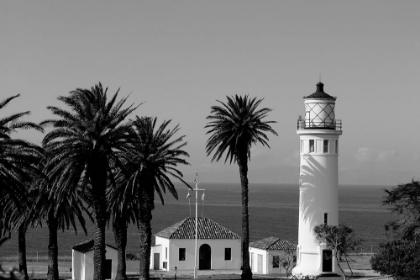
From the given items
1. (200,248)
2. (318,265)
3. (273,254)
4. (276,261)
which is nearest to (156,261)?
(200,248)

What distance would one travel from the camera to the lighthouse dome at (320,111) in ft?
172

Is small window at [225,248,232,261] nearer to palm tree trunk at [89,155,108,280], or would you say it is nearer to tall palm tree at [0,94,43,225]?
palm tree trunk at [89,155,108,280]

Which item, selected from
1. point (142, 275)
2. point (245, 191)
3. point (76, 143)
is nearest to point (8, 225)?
point (142, 275)

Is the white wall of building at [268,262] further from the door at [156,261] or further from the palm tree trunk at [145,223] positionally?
the palm tree trunk at [145,223]

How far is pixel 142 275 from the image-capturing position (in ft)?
144

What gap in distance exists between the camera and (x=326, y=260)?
5169 centimetres

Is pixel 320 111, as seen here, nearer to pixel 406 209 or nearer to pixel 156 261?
pixel 406 209

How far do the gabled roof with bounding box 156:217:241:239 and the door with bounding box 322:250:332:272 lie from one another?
842cm

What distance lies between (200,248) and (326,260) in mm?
10531

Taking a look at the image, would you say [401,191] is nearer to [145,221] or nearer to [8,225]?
[145,221]

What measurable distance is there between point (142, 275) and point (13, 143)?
14337mm

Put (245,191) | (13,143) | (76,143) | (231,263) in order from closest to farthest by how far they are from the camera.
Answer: (13,143) → (76,143) → (245,191) → (231,263)

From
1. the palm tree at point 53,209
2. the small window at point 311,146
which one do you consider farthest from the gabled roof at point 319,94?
the palm tree at point 53,209

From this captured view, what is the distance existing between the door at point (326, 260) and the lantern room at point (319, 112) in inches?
354
